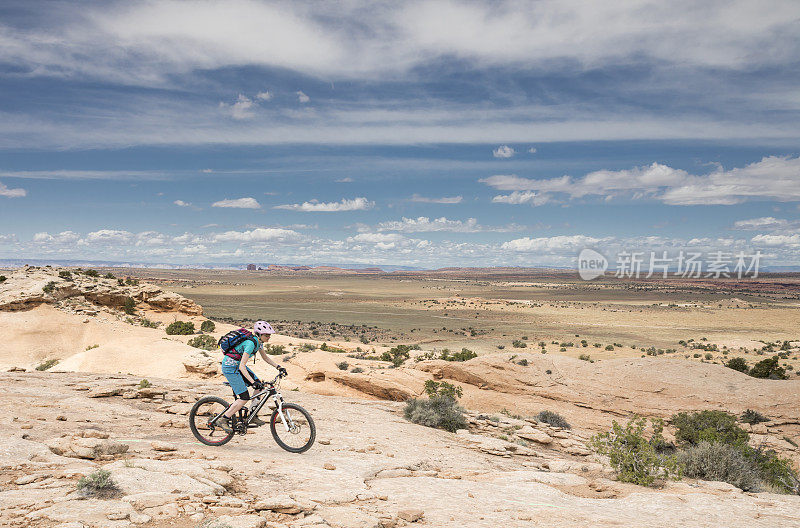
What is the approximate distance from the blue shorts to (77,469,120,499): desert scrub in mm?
2506

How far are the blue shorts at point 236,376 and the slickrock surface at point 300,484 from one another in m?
1.03

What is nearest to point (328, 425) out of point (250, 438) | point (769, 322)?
point (250, 438)

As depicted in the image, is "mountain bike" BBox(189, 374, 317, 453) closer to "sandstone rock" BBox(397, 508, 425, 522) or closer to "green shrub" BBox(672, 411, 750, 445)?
"sandstone rock" BBox(397, 508, 425, 522)

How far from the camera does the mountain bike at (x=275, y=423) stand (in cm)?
830

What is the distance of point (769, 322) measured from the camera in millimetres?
67312

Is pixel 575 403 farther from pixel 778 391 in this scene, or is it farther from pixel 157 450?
pixel 157 450

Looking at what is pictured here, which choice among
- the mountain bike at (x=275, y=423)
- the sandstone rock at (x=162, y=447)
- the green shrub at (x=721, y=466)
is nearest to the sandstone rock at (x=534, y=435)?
the green shrub at (x=721, y=466)

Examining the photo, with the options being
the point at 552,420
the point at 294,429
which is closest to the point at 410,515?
the point at 294,429

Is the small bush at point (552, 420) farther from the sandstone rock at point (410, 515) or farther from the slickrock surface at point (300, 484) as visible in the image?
the sandstone rock at point (410, 515)

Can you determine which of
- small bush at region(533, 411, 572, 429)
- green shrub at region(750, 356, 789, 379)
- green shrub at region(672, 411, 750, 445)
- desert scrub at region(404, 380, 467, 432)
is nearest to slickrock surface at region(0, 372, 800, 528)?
desert scrub at region(404, 380, 467, 432)

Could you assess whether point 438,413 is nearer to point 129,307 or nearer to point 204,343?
point 204,343

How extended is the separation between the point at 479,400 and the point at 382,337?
114 ft

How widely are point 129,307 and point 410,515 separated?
128 feet

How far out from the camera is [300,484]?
21.9 ft
